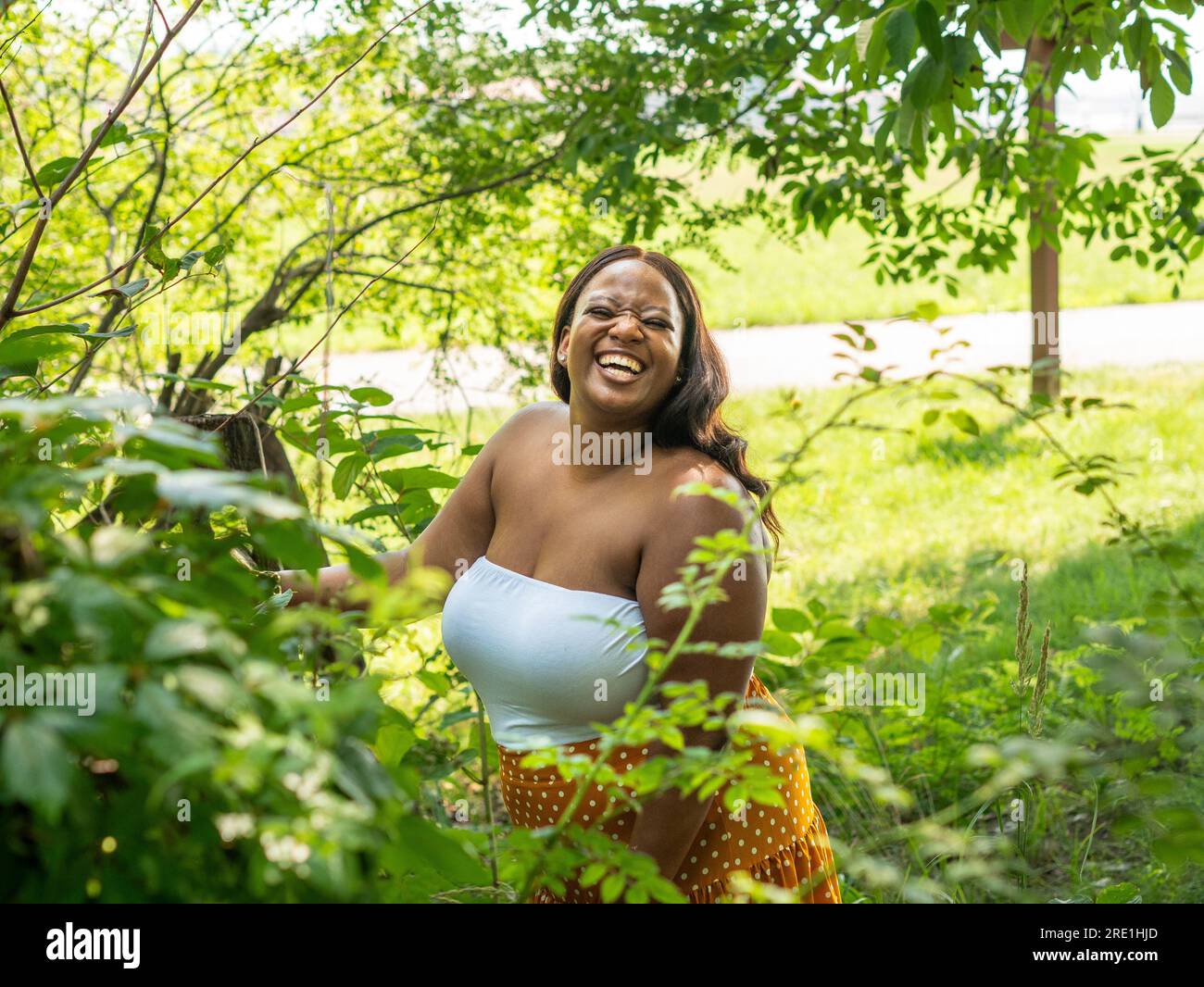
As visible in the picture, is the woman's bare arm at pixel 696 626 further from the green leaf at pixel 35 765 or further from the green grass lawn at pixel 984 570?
the green leaf at pixel 35 765

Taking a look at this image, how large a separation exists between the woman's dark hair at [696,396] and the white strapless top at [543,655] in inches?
12.7

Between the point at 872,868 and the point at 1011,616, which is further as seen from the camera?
the point at 1011,616

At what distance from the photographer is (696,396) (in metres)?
2.18

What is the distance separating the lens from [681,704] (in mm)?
1047

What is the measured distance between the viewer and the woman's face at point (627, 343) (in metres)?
2.15

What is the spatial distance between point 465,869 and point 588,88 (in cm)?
402

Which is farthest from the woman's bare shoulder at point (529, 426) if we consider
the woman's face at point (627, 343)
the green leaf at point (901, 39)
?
the green leaf at point (901, 39)

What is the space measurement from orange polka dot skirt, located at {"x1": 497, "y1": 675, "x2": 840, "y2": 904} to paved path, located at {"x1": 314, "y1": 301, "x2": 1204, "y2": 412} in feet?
23.4

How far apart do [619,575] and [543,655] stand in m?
0.18

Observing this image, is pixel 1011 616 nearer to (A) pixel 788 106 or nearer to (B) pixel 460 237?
(A) pixel 788 106

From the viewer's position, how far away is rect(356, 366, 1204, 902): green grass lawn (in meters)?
3.64

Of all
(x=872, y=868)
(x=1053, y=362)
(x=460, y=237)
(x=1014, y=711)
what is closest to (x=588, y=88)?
(x=460, y=237)

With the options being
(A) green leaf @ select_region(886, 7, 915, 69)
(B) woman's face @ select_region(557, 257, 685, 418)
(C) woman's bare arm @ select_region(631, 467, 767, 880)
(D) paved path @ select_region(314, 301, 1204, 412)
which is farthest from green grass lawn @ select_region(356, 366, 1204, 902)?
(A) green leaf @ select_region(886, 7, 915, 69)
